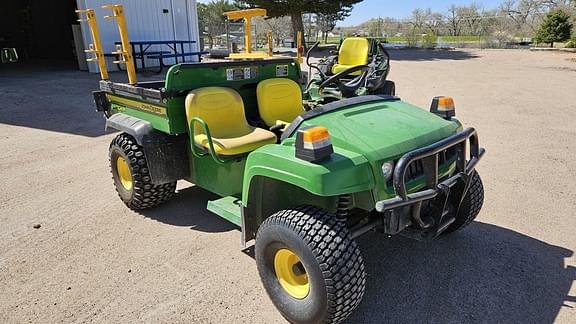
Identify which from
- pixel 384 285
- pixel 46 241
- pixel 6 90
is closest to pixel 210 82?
pixel 46 241

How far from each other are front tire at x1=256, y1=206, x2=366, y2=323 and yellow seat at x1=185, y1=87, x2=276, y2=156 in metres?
0.82

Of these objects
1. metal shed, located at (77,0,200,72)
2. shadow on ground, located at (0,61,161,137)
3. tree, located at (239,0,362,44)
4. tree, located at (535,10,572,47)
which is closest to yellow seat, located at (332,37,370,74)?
shadow on ground, located at (0,61,161,137)

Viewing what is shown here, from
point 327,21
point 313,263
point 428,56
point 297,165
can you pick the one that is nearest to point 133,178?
point 297,165

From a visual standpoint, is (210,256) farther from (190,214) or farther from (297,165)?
(297,165)

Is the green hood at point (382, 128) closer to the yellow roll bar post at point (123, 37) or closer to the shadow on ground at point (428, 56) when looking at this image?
the yellow roll bar post at point (123, 37)

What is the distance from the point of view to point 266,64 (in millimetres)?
3697

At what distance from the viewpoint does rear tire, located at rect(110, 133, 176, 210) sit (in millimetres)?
3480

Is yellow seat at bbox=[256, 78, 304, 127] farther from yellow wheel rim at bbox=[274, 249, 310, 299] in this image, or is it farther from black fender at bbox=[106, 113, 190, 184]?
yellow wheel rim at bbox=[274, 249, 310, 299]

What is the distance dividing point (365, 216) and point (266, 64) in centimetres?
177

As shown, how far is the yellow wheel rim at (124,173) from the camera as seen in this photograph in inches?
149

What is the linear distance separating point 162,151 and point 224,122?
568mm

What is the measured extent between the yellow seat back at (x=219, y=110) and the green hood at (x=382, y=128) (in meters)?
0.94

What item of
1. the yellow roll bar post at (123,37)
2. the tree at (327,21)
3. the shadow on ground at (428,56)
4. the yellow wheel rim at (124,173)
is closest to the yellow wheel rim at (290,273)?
the yellow wheel rim at (124,173)

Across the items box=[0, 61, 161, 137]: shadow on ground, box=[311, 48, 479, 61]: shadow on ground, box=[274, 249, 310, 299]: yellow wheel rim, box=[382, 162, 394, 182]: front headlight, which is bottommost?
box=[311, 48, 479, 61]: shadow on ground
